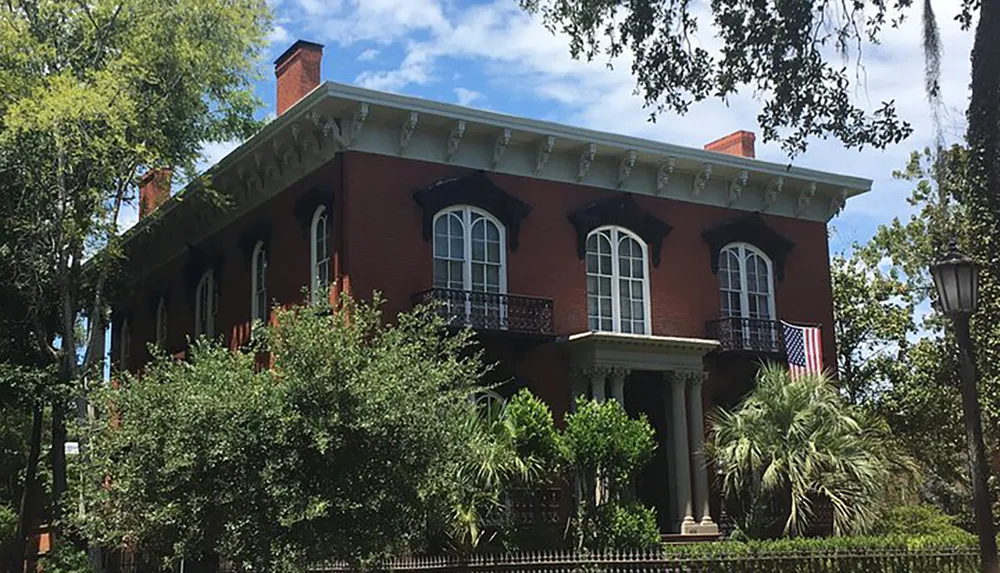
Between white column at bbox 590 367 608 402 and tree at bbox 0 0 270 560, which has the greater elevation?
tree at bbox 0 0 270 560

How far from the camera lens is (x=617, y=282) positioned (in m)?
26.2

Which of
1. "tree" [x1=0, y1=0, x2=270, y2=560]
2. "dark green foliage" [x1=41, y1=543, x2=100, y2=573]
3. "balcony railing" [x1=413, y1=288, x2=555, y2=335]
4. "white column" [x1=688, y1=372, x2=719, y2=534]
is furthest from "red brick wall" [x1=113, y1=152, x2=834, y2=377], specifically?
"dark green foliage" [x1=41, y1=543, x2=100, y2=573]

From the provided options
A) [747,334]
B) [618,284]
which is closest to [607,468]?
[618,284]

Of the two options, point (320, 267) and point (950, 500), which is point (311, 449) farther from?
point (950, 500)

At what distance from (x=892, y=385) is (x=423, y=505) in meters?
23.3

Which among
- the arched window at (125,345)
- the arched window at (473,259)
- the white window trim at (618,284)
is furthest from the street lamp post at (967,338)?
the arched window at (125,345)

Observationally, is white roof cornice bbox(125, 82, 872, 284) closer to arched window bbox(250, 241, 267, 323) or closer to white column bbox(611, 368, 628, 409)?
arched window bbox(250, 241, 267, 323)

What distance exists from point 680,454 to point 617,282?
3.99 meters

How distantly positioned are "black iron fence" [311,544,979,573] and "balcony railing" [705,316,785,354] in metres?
9.37

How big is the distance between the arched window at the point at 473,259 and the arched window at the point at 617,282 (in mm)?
2367

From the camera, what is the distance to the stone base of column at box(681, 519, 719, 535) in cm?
2462

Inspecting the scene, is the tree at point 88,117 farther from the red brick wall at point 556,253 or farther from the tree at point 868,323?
the tree at point 868,323

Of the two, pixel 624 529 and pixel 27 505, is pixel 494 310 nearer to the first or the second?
pixel 624 529

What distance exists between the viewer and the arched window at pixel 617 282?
25925 mm
